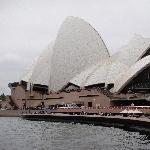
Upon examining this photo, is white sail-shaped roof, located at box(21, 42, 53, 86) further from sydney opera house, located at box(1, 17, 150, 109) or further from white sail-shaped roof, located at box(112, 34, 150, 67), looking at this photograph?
white sail-shaped roof, located at box(112, 34, 150, 67)

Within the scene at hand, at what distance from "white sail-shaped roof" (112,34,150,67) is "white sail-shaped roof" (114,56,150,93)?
3.71 m

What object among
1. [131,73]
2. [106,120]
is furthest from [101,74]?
[106,120]

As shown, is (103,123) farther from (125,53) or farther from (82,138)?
(125,53)

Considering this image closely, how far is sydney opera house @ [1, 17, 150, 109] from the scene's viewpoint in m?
49.2

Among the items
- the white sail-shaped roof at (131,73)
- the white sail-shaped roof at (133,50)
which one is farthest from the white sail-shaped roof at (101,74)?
the white sail-shaped roof at (131,73)

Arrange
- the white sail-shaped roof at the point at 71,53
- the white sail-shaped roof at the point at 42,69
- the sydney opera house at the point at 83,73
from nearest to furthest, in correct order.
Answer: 1. the sydney opera house at the point at 83,73
2. the white sail-shaped roof at the point at 71,53
3. the white sail-shaped roof at the point at 42,69

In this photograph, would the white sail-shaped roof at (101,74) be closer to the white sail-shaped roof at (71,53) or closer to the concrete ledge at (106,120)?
the white sail-shaped roof at (71,53)

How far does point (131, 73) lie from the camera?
161ft

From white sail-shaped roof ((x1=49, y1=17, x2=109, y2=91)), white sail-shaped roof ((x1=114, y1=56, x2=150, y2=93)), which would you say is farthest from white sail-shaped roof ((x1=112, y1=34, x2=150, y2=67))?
white sail-shaped roof ((x1=49, y1=17, x2=109, y2=91))

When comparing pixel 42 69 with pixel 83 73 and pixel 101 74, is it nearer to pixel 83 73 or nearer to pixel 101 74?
pixel 83 73

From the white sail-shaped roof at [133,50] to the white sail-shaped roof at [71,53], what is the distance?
433 cm

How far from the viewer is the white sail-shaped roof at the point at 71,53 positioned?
60406mm

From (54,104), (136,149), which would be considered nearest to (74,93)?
(54,104)

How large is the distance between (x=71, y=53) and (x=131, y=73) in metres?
13.8
